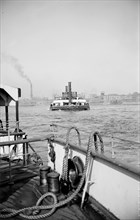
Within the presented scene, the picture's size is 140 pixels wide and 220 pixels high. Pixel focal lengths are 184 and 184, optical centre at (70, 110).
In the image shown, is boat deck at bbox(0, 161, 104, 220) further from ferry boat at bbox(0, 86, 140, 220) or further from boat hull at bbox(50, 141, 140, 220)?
boat hull at bbox(50, 141, 140, 220)

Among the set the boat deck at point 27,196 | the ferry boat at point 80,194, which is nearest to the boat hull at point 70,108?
the boat deck at point 27,196

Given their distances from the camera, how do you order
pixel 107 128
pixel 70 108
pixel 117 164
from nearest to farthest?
pixel 117 164
pixel 107 128
pixel 70 108

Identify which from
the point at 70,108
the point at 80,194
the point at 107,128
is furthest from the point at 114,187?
the point at 70,108

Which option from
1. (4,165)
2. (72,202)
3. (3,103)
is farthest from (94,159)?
(3,103)

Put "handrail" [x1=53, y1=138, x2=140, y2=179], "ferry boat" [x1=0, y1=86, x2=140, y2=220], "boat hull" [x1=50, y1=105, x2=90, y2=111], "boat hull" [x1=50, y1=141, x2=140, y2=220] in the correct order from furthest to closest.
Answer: "boat hull" [x1=50, y1=105, x2=90, y2=111]
"ferry boat" [x1=0, y1=86, x2=140, y2=220]
"boat hull" [x1=50, y1=141, x2=140, y2=220]
"handrail" [x1=53, y1=138, x2=140, y2=179]

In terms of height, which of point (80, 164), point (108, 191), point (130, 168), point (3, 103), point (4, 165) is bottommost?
point (4, 165)

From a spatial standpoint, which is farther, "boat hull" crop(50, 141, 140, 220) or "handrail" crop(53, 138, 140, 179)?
"boat hull" crop(50, 141, 140, 220)

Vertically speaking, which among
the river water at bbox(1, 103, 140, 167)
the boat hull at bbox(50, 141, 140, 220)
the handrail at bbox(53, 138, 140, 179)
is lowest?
the river water at bbox(1, 103, 140, 167)

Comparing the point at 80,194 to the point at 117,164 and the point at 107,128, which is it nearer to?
the point at 117,164

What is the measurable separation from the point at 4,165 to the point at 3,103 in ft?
13.9

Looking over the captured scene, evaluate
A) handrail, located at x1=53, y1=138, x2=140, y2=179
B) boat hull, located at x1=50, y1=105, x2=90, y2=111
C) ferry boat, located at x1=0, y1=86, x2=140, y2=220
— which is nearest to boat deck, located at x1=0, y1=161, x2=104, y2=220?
ferry boat, located at x1=0, y1=86, x2=140, y2=220

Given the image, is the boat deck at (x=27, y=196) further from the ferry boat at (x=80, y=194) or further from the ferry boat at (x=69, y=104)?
the ferry boat at (x=69, y=104)

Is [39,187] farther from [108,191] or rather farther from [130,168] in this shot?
[130,168]

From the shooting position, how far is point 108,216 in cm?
364
